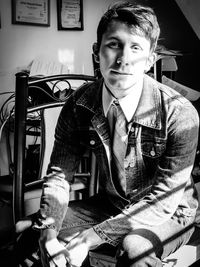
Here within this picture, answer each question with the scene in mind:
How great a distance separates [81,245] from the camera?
1.04m

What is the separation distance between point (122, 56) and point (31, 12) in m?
1.58

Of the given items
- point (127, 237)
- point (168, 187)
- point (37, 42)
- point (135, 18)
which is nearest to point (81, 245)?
point (127, 237)

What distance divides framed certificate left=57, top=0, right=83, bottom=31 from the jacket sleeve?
1738 mm

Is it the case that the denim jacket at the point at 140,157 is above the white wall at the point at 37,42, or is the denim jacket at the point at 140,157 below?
below

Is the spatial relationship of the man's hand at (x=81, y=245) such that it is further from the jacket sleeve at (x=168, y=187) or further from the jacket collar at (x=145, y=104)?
the jacket collar at (x=145, y=104)

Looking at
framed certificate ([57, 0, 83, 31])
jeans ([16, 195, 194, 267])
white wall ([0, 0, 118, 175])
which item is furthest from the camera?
framed certificate ([57, 0, 83, 31])

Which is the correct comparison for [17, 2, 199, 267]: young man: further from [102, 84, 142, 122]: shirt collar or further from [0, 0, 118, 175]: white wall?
[0, 0, 118, 175]: white wall

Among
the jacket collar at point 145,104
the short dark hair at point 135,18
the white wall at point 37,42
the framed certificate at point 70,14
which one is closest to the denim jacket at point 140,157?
the jacket collar at point 145,104

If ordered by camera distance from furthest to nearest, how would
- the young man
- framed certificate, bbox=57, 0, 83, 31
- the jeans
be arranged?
framed certificate, bbox=57, 0, 83, 31 < the young man < the jeans

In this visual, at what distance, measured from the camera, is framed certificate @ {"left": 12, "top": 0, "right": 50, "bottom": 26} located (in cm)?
243

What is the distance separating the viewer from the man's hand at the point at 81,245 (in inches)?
40.4

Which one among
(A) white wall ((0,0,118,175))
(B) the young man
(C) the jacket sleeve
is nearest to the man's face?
(B) the young man

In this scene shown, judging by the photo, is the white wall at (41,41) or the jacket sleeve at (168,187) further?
the white wall at (41,41)

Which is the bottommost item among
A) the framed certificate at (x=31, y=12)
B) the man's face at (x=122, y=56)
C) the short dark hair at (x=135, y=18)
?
the man's face at (x=122, y=56)
